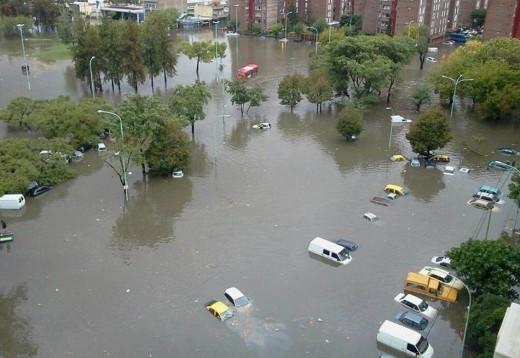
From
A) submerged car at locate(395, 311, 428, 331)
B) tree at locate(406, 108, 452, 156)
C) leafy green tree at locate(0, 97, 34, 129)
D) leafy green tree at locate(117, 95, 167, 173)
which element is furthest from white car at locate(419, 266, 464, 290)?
leafy green tree at locate(0, 97, 34, 129)

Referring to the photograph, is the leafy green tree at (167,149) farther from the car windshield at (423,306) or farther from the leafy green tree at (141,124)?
the car windshield at (423,306)

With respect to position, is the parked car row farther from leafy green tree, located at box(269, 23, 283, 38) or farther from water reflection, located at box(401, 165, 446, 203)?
leafy green tree, located at box(269, 23, 283, 38)

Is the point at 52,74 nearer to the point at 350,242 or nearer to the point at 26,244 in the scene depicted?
the point at 26,244

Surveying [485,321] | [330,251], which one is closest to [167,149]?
[330,251]

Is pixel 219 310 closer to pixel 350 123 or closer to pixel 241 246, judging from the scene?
pixel 241 246

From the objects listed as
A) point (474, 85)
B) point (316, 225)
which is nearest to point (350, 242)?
point (316, 225)

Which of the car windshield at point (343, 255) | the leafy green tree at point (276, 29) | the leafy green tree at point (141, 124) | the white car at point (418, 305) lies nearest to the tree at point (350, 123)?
the leafy green tree at point (141, 124)
